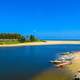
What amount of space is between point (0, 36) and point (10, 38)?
458 centimetres

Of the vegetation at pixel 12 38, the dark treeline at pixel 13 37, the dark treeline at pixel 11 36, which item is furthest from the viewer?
the dark treeline at pixel 11 36


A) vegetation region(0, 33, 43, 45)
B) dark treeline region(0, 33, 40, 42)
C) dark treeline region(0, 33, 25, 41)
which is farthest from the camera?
dark treeline region(0, 33, 25, 41)

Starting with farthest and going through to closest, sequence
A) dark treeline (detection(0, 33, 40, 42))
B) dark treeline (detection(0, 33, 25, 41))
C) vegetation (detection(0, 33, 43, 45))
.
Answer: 1. dark treeline (detection(0, 33, 25, 41))
2. dark treeline (detection(0, 33, 40, 42))
3. vegetation (detection(0, 33, 43, 45))

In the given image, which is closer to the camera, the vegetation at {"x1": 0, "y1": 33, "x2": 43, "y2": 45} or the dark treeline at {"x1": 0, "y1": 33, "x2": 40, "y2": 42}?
the vegetation at {"x1": 0, "y1": 33, "x2": 43, "y2": 45}

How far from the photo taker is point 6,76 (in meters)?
34.9

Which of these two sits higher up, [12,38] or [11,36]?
[11,36]

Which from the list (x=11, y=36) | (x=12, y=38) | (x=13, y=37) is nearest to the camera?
(x=12, y=38)

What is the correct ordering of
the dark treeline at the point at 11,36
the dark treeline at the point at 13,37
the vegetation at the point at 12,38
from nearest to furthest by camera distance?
1. the vegetation at the point at 12,38
2. the dark treeline at the point at 13,37
3. the dark treeline at the point at 11,36

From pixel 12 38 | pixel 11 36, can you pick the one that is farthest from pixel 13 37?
pixel 11 36

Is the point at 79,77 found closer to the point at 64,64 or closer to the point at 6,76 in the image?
the point at 6,76

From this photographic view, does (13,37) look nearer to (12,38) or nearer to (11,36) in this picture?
(12,38)

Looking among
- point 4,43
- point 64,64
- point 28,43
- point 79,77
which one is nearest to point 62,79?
point 79,77

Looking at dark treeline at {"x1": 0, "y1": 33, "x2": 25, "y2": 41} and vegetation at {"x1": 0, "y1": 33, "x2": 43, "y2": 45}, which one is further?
dark treeline at {"x1": 0, "y1": 33, "x2": 25, "y2": 41}

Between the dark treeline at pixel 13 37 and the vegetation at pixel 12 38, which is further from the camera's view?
the dark treeline at pixel 13 37
